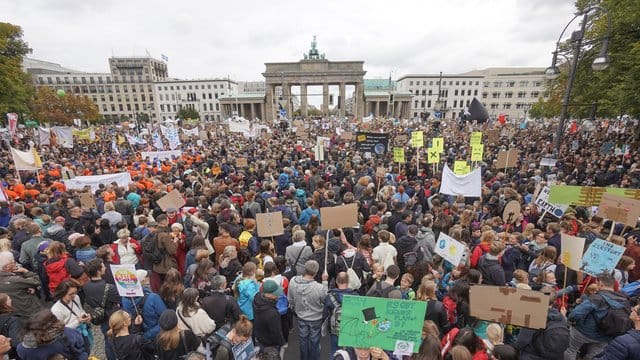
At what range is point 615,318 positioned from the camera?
11.3 ft

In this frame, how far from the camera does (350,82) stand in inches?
2714

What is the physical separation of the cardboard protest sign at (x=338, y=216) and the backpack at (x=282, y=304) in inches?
48.3

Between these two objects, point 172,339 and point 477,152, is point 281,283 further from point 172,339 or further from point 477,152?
point 477,152

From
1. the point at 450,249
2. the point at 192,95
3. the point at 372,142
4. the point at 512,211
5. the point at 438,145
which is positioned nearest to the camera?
the point at 450,249

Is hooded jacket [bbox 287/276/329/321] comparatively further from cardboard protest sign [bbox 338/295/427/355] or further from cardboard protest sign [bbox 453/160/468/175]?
cardboard protest sign [bbox 453/160/468/175]

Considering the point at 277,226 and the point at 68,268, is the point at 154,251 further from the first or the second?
the point at 277,226

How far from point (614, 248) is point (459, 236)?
195 cm

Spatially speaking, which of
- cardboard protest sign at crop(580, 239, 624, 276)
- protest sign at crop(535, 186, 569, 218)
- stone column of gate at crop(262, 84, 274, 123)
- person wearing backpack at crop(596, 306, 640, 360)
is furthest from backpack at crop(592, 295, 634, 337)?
stone column of gate at crop(262, 84, 274, 123)

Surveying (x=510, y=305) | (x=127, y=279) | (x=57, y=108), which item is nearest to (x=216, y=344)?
(x=127, y=279)

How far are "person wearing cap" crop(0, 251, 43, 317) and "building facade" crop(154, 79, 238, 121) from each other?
350ft

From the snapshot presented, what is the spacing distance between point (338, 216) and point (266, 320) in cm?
198

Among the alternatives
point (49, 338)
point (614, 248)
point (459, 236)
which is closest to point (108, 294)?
point (49, 338)

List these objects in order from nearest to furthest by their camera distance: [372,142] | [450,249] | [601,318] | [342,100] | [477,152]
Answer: [601,318] → [450,249] → [477,152] → [372,142] → [342,100]

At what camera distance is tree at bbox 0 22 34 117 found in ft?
93.0
